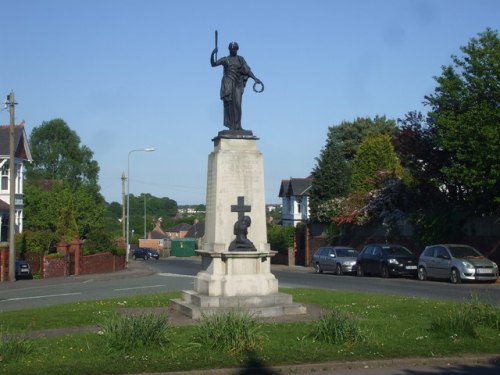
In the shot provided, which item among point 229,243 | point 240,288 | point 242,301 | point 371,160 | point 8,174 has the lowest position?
point 242,301

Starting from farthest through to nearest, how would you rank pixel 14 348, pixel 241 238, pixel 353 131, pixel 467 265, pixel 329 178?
pixel 353 131 < pixel 329 178 < pixel 467 265 < pixel 241 238 < pixel 14 348

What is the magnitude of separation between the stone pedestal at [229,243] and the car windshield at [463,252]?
1536cm

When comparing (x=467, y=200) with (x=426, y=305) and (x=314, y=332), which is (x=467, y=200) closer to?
(x=426, y=305)

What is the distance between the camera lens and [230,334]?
10992mm

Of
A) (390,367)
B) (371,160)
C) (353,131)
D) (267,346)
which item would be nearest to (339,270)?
(371,160)

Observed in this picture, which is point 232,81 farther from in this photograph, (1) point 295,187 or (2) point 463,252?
(1) point 295,187

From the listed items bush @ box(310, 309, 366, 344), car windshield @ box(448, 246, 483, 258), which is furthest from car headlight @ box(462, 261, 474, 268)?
bush @ box(310, 309, 366, 344)

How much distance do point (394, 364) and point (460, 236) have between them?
84.9 feet

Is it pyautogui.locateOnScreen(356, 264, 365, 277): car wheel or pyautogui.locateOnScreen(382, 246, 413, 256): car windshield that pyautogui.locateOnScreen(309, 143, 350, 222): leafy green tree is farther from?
pyautogui.locateOnScreen(382, 246, 413, 256): car windshield

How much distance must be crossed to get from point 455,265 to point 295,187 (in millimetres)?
58185

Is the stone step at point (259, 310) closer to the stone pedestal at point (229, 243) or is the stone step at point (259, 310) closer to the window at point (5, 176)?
the stone pedestal at point (229, 243)

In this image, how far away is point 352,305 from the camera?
16.9m

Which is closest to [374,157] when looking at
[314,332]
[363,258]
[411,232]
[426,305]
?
[411,232]

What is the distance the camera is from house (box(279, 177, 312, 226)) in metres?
86.0
